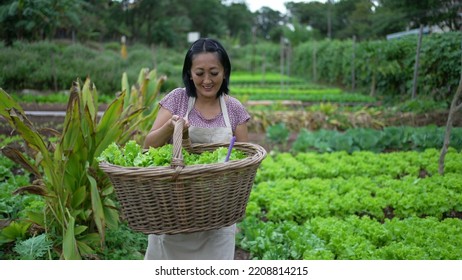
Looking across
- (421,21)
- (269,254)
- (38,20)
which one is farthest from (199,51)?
(421,21)

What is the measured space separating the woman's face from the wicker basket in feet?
0.92

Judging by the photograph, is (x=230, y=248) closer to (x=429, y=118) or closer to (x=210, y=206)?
(x=210, y=206)

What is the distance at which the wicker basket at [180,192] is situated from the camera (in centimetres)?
166

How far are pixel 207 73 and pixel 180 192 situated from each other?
55cm

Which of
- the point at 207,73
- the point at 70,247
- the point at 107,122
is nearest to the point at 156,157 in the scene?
the point at 207,73

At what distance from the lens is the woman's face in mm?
1948

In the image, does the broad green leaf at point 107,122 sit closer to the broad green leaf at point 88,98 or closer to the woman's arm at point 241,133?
the broad green leaf at point 88,98

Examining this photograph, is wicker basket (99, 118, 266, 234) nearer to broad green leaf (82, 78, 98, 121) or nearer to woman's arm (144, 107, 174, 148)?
woman's arm (144, 107, 174, 148)

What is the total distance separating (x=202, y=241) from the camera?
6.87ft

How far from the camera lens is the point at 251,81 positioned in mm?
20234

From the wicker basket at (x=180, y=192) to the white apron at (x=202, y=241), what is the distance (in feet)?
0.80

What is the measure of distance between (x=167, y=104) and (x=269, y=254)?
5.01ft

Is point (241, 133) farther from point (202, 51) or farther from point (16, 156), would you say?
point (16, 156)

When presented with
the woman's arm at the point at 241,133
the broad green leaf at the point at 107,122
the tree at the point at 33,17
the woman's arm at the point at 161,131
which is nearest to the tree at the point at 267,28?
the tree at the point at 33,17
